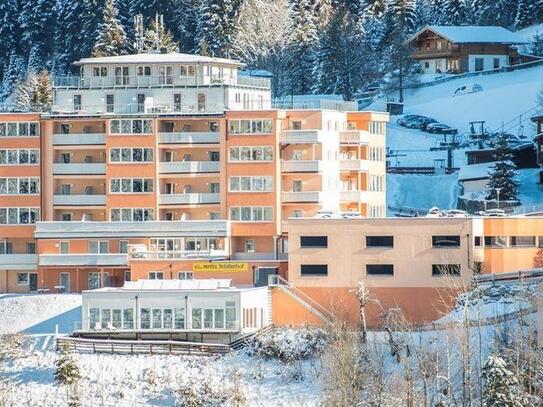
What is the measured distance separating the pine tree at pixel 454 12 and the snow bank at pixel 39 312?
63755 millimetres

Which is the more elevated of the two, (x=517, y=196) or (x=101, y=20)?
(x=101, y=20)

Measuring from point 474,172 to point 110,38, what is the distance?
32.6m

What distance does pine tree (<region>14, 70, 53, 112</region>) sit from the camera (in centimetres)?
10295

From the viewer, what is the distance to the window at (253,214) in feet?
287

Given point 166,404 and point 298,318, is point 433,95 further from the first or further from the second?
point 166,404

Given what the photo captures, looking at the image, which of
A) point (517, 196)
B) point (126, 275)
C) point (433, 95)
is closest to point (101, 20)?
point (433, 95)

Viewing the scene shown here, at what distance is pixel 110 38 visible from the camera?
130m

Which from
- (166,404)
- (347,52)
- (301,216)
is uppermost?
(347,52)

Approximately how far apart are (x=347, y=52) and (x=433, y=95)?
909 cm

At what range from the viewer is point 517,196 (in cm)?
10000

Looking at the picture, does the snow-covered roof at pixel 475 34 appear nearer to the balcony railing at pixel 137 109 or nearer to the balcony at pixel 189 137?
the balcony railing at pixel 137 109

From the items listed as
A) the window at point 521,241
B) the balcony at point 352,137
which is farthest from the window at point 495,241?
the balcony at point 352,137

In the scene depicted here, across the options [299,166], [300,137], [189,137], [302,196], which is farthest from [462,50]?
[189,137]

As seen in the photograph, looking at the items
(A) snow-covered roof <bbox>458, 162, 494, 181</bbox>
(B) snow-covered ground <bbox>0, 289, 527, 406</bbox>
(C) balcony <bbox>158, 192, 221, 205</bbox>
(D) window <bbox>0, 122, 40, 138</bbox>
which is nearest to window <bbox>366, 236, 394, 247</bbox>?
(B) snow-covered ground <bbox>0, 289, 527, 406</bbox>
